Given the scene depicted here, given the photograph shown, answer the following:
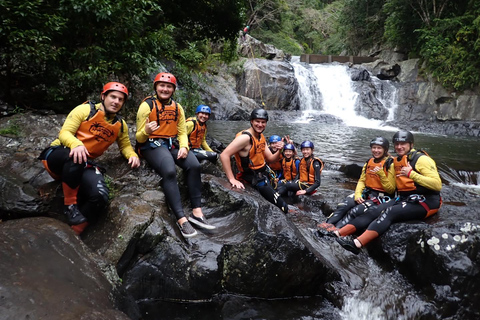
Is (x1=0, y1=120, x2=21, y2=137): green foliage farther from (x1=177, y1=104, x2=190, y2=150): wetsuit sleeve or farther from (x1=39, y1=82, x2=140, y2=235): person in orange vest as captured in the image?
(x1=177, y1=104, x2=190, y2=150): wetsuit sleeve

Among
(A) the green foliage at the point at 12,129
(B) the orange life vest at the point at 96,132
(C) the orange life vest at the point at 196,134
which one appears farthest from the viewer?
(C) the orange life vest at the point at 196,134

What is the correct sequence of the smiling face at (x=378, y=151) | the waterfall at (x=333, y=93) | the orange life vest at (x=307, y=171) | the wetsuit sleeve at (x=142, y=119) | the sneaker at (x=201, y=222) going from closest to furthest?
the sneaker at (x=201, y=222) < the wetsuit sleeve at (x=142, y=119) < the smiling face at (x=378, y=151) < the orange life vest at (x=307, y=171) < the waterfall at (x=333, y=93)

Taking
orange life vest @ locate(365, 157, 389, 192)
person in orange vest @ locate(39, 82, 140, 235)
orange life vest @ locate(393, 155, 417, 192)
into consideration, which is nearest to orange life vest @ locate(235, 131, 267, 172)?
orange life vest @ locate(365, 157, 389, 192)

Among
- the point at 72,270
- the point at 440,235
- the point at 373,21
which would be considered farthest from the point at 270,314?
the point at 373,21

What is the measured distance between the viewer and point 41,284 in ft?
7.70

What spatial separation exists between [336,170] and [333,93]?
58.6 ft

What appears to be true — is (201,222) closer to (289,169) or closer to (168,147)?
(168,147)

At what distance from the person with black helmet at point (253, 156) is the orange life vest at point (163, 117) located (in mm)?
862

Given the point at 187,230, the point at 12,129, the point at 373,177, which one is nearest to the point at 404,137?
the point at 373,177

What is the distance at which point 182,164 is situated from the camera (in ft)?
13.9

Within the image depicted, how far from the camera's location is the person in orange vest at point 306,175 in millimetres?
6995

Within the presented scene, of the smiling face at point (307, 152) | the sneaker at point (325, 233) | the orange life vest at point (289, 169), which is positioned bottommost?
the sneaker at point (325, 233)

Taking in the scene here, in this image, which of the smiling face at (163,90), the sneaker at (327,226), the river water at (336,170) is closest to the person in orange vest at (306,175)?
the sneaker at (327,226)

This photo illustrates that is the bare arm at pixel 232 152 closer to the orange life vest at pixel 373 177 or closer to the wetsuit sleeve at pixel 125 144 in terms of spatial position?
the wetsuit sleeve at pixel 125 144
